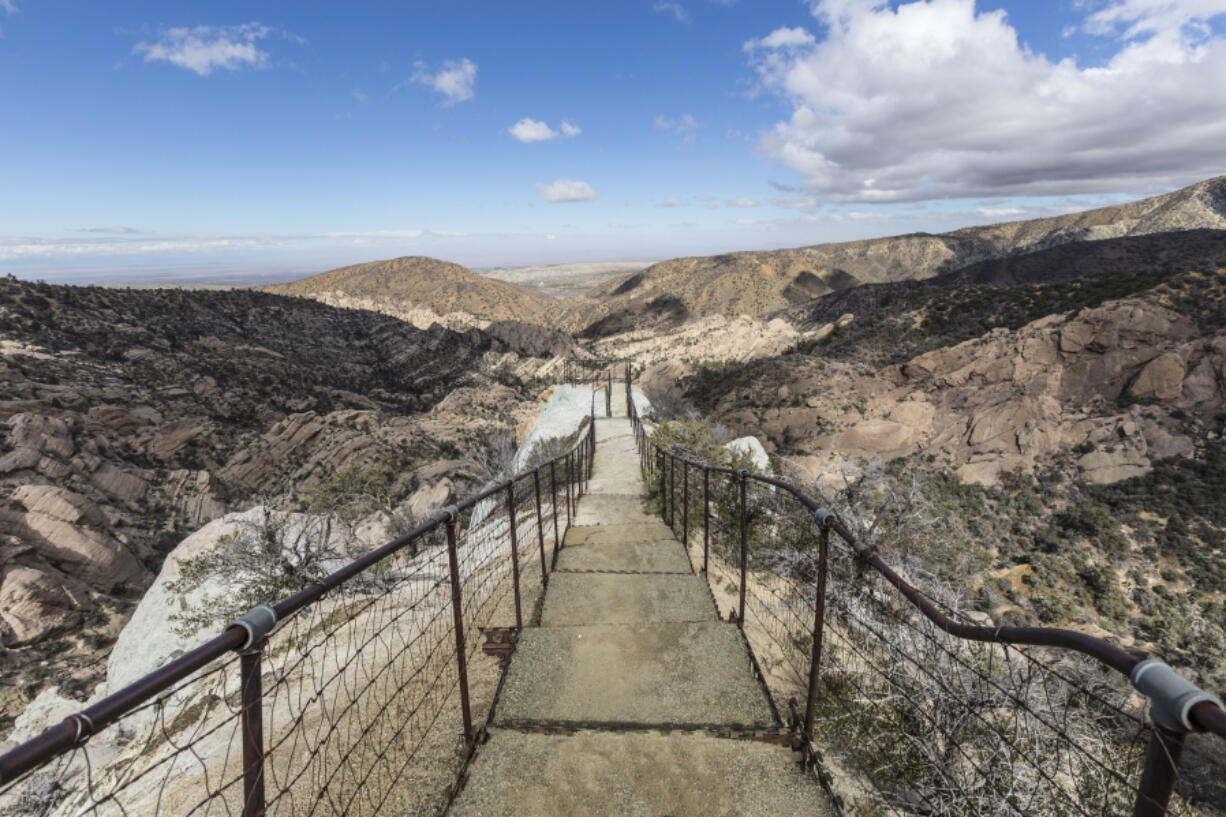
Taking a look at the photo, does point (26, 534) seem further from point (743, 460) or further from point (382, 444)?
point (743, 460)

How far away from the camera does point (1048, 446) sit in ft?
85.2

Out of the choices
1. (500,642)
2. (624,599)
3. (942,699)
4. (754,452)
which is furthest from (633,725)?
(754,452)

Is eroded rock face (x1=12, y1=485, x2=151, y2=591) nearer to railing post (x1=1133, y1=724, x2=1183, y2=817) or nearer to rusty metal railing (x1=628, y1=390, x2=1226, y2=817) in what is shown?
rusty metal railing (x1=628, y1=390, x2=1226, y2=817)

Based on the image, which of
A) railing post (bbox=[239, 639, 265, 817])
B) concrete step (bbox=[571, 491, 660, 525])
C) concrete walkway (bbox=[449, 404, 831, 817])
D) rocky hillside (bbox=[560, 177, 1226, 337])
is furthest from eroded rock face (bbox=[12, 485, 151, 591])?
rocky hillside (bbox=[560, 177, 1226, 337])

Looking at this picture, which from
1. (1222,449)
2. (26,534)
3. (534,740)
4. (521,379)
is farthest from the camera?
(521,379)

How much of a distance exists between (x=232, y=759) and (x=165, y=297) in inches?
2080

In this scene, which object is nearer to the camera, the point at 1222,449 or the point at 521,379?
the point at 1222,449

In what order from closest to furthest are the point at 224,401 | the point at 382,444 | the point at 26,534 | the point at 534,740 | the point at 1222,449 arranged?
the point at 534,740
the point at 26,534
the point at 1222,449
the point at 382,444
the point at 224,401

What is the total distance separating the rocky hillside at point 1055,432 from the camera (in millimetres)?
17531

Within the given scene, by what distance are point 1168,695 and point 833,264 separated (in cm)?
13331

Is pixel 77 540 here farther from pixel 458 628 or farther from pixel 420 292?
pixel 420 292

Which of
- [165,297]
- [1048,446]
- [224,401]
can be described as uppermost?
[165,297]

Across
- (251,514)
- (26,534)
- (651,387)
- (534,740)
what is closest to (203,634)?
(251,514)

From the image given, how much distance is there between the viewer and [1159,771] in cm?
135
